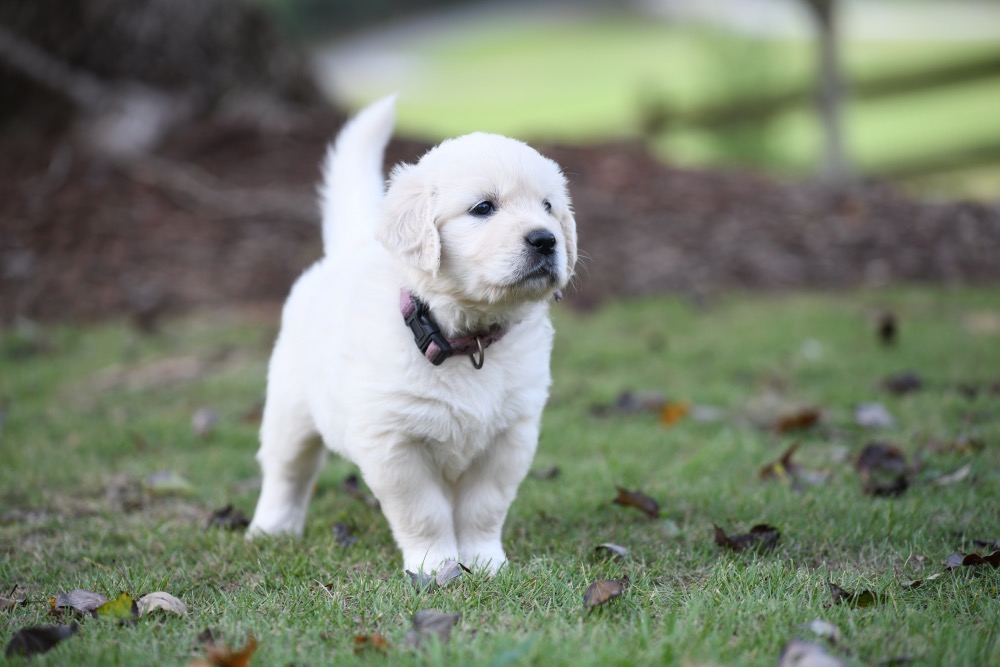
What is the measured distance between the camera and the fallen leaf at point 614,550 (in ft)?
9.26

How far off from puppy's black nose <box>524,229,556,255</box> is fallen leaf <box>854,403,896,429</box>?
2.26 m

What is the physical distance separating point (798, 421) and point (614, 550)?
1.70 m

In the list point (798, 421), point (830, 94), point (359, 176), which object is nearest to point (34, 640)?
point (359, 176)

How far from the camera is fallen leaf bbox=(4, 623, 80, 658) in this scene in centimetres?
218

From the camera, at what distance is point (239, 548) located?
299 cm

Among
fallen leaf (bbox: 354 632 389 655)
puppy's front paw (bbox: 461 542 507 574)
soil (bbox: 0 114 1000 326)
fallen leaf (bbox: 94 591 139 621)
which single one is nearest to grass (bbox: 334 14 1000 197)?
soil (bbox: 0 114 1000 326)

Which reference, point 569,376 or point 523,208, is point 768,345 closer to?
point 569,376

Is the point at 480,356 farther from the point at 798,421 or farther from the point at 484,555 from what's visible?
the point at 798,421

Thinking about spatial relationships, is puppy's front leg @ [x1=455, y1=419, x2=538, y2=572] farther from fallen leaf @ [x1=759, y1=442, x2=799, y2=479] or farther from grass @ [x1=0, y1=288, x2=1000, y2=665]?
fallen leaf @ [x1=759, y1=442, x2=799, y2=479]

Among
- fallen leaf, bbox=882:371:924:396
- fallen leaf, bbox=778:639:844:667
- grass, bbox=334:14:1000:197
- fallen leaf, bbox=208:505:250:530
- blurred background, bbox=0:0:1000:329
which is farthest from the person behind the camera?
grass, bbox=334:14:1000:197

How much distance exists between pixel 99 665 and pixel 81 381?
135 inches

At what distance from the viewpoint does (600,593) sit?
2.38 meters

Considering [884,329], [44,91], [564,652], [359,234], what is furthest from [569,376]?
[44,91]

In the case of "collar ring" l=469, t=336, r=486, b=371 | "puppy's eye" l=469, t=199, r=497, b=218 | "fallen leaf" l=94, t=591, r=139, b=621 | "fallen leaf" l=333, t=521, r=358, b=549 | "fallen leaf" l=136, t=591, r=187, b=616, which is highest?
"puppy's eye" l=469, t=199, r=497, b=218
